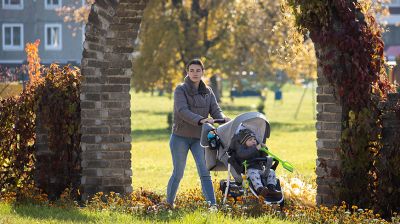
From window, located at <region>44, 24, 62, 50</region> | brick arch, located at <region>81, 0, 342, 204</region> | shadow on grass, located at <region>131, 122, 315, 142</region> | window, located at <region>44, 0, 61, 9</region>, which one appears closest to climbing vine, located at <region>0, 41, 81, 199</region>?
brick arch, located at <region>81, 0, 342, 204</region>

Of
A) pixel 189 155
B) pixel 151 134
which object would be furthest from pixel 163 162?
pixel 151 134

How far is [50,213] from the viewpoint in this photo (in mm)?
11281

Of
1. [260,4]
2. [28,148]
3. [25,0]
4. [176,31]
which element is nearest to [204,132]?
[28,148]

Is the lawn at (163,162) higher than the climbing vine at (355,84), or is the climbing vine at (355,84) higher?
the climbing vine at (355,84)

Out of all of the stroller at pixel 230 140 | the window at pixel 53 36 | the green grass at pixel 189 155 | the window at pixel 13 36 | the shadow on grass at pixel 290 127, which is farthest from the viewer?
the window at pixel 13 36

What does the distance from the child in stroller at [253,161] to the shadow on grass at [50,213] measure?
5.92 feet

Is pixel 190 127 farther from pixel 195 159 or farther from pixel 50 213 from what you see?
pixel 50 213

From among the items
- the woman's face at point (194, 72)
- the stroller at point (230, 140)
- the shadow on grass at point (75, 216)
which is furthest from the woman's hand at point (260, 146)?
the shadow on grass at point (75, 216)

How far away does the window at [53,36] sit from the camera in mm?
69812

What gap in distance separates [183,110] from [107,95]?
1.89m

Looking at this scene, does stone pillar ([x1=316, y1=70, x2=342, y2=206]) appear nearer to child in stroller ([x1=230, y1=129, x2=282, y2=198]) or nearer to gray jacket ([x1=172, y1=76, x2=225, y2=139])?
child in stroller ([x1=230, y1=129, x2=282, y2=198])

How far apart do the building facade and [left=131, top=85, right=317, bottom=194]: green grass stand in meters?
10.2

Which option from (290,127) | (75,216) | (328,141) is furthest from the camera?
(290,127)

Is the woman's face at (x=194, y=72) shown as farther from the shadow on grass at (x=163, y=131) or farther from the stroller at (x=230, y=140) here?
the shadow on grass at (x=163, y=131)
